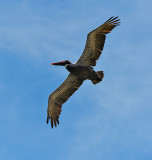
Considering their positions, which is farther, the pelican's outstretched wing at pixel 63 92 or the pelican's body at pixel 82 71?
the pelican's outstretched wing at pixel 63 92

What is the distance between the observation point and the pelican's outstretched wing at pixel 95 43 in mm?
23062

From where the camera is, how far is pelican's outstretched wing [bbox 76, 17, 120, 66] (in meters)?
23.1

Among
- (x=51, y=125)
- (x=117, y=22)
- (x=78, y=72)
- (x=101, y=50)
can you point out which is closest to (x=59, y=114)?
(x=51, y=125)

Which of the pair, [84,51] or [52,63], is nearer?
[84,51]

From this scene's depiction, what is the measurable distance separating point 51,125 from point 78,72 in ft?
12.5

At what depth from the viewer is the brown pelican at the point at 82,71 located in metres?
23.1

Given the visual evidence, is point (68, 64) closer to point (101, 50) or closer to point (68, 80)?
point (68, 80)

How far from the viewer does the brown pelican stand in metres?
23.1

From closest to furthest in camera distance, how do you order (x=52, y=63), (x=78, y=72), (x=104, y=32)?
(x=104, y=32) < (x=78, y=72) < (x=52, y=63)

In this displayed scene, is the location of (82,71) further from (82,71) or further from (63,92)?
(63,92)

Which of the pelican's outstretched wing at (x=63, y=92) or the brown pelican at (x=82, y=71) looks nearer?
the brown pelican at (x=82, y=71)

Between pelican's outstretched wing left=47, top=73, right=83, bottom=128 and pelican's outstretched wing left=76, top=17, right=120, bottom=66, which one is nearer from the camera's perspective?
pelican's outstretched wing left=76, top=17, right=120, bottom=66

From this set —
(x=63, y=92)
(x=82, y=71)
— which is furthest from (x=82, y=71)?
(x=63, y=92)

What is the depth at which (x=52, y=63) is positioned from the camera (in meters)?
26.5
